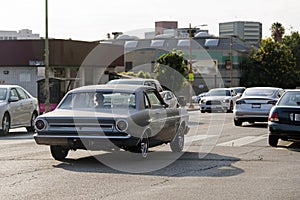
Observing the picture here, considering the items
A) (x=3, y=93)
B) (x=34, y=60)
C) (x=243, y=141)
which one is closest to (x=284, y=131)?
(x=243, y=141)

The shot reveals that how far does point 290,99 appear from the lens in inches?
626

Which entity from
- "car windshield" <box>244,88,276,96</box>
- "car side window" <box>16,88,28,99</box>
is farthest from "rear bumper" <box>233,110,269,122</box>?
"car side window" <box>16,88,28,99</box>

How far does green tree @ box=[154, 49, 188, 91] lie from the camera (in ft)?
197

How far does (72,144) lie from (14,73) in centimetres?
3749

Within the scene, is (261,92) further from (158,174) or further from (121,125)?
(158,174)

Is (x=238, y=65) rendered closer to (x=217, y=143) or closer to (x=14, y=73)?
(x=14, y=73)

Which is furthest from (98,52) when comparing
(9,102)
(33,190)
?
(33,190)

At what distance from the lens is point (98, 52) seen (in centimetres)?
5328

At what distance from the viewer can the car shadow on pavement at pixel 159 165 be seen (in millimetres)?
10969

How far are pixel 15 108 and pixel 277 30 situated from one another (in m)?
105

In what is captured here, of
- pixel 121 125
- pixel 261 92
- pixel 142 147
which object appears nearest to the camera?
pixel 121 125

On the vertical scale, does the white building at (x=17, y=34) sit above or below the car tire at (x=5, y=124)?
above

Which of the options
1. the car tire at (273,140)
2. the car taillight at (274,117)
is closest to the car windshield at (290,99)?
the car taillight at (274,117)

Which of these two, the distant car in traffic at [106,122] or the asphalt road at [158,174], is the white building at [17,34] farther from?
the distant car in traffic at [106,122]
